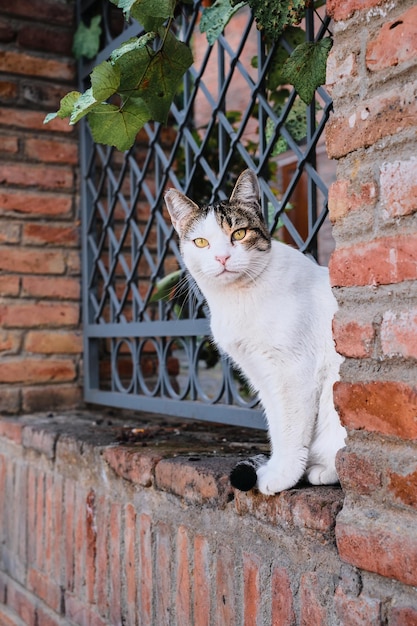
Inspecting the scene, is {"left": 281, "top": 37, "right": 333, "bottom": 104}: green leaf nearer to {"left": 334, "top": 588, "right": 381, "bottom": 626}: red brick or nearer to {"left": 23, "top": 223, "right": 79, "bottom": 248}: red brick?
{"left": 334, "top": 588, "right": 381, "bottom": 626}: red brick

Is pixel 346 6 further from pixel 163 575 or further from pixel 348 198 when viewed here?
pixel 163 575

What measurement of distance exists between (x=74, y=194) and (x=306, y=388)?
6.20 ft

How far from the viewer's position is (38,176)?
2.87 m

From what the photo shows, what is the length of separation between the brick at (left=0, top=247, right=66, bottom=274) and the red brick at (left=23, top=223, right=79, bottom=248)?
0.04 metres

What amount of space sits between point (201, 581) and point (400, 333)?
32.4 inches

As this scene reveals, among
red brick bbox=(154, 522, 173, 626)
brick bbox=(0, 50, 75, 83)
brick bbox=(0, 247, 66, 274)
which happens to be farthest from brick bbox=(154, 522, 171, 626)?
brick bbox=(0, 50, 75, 83)

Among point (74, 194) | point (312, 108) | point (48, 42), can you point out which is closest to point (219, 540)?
point (312, 108)

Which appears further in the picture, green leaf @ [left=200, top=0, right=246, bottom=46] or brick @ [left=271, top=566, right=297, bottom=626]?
green leaf @ [left=200, top=0, right=246, bottom=46]

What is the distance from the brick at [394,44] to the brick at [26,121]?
194 cm

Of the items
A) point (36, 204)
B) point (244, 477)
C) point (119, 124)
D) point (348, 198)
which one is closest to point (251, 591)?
point (244, 477)

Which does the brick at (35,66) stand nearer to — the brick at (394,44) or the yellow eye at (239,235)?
the yellow eye at (239,235)

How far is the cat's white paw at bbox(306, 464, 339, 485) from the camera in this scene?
1.35 metres

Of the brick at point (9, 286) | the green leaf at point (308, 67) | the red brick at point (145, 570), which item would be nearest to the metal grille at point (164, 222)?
the green leaf at point (308, 67)

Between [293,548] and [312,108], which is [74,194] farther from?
[293,548]
